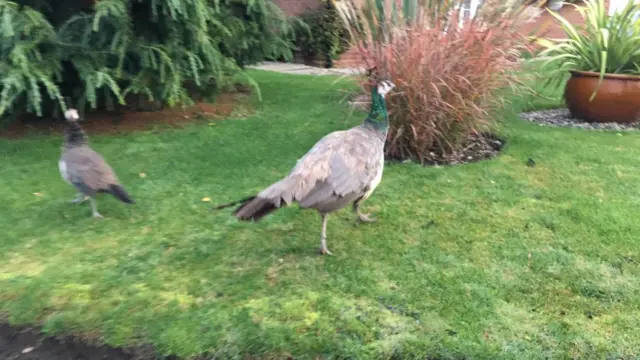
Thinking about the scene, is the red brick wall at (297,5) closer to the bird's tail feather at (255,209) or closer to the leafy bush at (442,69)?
the leafy bush at (442,69)

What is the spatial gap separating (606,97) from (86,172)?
6.01m

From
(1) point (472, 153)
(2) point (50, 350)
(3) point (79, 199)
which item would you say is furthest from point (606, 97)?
(2) point (50, 350)

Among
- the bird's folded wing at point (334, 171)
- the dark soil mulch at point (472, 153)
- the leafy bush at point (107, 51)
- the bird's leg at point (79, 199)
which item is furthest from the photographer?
the leafy bush at point (107, 51)

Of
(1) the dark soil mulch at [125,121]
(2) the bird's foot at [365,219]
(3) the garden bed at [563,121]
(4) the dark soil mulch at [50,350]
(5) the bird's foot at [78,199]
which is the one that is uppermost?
(1) the dark soil mulch at [125,121]

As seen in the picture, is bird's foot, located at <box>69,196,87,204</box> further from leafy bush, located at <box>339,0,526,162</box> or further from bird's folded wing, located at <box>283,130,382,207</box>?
leafy bush, located at <box>339,0,526,162</box>

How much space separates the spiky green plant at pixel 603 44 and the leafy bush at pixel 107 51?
4.15 m

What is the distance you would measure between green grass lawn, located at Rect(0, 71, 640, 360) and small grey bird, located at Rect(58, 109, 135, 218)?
0.26 metres

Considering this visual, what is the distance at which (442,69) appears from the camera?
5.32m

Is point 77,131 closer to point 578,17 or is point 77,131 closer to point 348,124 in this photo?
point 348,124

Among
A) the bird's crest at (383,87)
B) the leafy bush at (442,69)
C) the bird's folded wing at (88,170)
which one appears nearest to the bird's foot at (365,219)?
the bird's crest at (383,87)

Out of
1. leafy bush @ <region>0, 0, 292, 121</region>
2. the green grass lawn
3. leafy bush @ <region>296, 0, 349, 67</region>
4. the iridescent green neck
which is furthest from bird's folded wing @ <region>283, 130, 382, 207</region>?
leafy bush @ <region>296, 0, 349, 67</region>

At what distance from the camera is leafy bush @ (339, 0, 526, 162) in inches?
210

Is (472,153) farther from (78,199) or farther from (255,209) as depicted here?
(78,199)

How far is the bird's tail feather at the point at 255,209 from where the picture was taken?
10.9 ft
